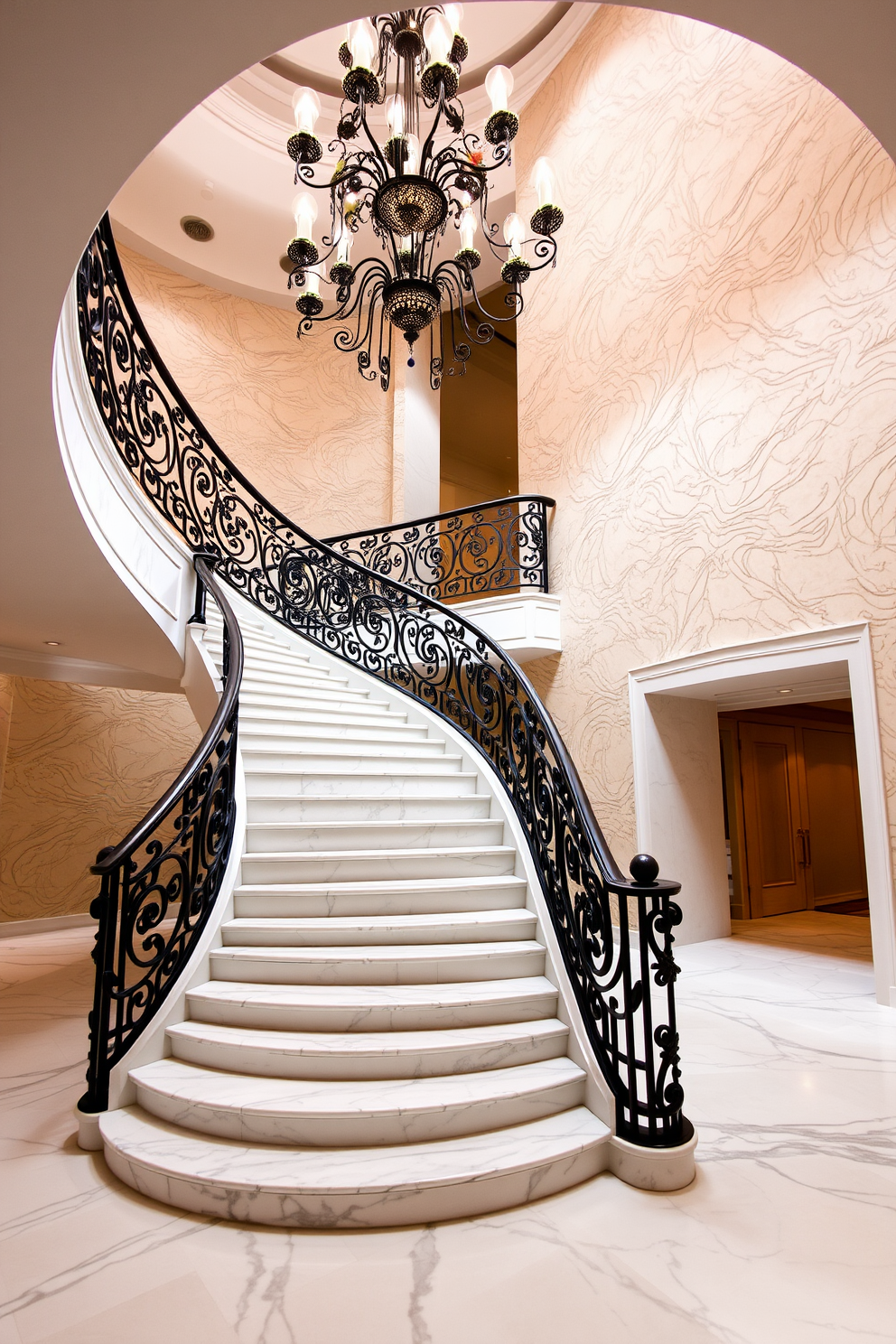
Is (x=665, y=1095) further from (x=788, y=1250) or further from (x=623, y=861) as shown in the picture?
(x=623, y=861)

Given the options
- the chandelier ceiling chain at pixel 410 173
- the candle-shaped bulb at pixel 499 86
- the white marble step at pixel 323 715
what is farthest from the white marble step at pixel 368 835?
the candle-shaped bulb at pixel 499 86

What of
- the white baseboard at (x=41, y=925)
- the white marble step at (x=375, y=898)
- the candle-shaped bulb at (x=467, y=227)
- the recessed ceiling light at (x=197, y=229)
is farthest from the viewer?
the recessed ceiling light at (x=197, y=229)

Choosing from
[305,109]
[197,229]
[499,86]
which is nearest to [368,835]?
[305,109]

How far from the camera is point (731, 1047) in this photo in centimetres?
359

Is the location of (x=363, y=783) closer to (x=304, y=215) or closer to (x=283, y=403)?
(x=304, y=215)

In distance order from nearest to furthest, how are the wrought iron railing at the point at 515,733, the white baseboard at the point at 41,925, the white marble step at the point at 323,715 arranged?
1. the wrought iron railing at the point at 515,733
2. the white marble step at the point at 323,715
3. the white baseboard at the point at 41,925

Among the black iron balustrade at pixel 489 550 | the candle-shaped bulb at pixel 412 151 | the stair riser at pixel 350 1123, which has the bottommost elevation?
the stair riser at pixel 350 1123

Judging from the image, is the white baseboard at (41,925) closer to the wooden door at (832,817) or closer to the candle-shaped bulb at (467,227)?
the candle-shaped bulb at (467,227)

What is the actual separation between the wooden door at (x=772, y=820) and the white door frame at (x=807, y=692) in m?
1.83

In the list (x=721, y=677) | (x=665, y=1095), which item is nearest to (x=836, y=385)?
(x=721, y=677)

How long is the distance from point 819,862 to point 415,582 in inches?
228

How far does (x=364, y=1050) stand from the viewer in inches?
103

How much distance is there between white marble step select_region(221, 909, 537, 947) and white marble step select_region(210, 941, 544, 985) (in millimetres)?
49

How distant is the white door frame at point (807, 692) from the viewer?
4242 mm
